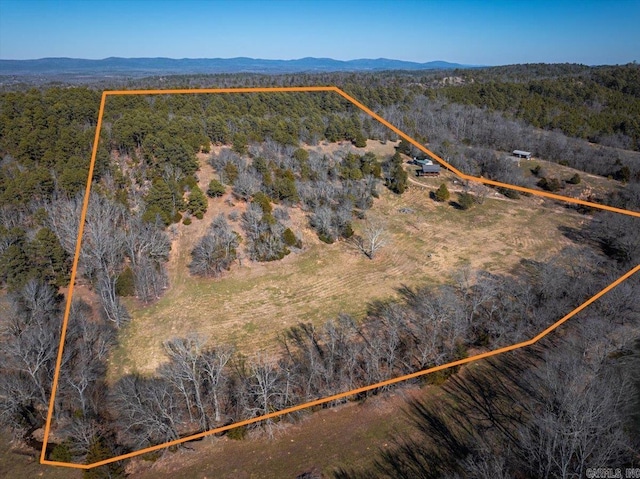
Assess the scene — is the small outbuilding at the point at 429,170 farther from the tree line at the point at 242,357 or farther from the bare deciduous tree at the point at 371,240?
the tree line at the point at 242,357

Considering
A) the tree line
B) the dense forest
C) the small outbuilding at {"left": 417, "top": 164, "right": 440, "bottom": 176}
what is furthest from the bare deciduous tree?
the small outbuilding at {"left": 417, "top": 164, "right": 440, "bottom": 176}

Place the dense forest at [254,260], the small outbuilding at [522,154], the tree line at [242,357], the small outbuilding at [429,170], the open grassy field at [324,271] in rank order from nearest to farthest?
the dense forest at [254,260] < the tree line at [242,357] < the open grassy field at [324,271] < the small outbuilding at [429,170] < the small outbuilding at [522,154]

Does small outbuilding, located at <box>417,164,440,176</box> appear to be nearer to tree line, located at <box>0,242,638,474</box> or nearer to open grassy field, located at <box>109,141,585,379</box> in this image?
open grassy field, located at <box>109,141,585,379</box>

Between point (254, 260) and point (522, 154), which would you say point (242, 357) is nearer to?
point (254, 260)

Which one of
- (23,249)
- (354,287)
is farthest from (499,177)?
(23,249)

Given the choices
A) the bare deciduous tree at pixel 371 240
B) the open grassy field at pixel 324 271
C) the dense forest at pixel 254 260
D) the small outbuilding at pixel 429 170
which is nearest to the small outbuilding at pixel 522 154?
the dense forest at pixel 254 260

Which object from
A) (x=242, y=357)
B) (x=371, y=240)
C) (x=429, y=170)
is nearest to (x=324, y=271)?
(x=371, y=240)
